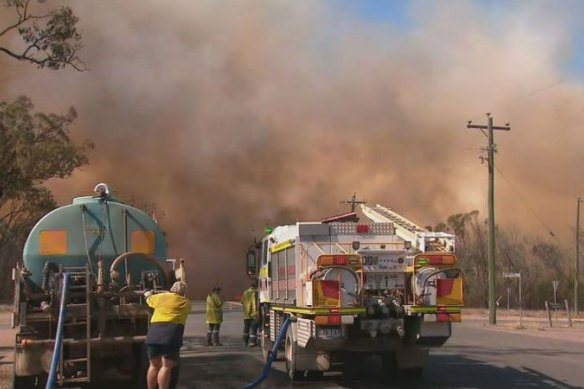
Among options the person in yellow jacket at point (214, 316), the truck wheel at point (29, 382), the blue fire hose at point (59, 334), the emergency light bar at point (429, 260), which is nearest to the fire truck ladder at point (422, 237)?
the emergency light bar at point (429, 260)

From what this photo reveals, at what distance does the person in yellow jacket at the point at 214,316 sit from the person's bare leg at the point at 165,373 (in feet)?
32.1

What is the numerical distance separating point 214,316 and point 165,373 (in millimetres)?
9997

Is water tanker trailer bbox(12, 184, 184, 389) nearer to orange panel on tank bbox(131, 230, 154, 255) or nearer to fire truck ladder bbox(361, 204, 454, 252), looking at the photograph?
orange panel on tank bbox(131, 230, 154, 255)

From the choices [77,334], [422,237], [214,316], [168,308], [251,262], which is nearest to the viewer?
[168,308]

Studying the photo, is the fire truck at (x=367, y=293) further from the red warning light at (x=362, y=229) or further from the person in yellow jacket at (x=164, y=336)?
the person in yellow jacket at (x=164, y=336)

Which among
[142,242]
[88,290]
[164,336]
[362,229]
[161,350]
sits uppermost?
[362,229]

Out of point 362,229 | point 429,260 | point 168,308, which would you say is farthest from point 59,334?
point 429,260

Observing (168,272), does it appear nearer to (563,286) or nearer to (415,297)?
(415,297)

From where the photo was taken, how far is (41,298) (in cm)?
906

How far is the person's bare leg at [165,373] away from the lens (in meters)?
7.88

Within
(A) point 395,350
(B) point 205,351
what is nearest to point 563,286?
(B) point 205,351

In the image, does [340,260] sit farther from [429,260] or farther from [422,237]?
[422,237]

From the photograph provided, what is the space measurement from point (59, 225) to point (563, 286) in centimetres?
5660

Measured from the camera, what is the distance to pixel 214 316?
17828 millimetres
